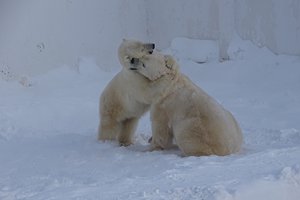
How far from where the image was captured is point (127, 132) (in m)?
5.73

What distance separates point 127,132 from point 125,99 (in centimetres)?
39

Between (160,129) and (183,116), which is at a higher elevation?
(183,116)

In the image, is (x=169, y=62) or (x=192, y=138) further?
(x=169, y=62)

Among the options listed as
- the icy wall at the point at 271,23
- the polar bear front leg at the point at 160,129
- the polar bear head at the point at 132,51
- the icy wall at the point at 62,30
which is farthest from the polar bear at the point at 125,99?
the icy wall at the point at 271,23

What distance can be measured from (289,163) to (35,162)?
6.72ft

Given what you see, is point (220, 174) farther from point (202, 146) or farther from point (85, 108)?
point (85, 108)

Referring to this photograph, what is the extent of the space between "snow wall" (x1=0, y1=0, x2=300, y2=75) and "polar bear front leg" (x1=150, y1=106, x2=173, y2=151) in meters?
3.45

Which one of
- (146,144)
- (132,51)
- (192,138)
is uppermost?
(132,51)

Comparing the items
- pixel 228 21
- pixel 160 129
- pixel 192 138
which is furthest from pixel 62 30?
pixel 192 138

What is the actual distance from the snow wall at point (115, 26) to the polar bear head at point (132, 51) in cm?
318

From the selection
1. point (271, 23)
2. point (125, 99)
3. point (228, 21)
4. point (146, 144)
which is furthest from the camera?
point (228, 21)

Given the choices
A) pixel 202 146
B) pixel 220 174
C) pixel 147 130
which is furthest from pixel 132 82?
pixel 220 174

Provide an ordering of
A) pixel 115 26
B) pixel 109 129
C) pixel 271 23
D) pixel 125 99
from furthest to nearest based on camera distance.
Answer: pixel 115 26 → pixel 271 23 → pixel 109 129 → pixel 125 99

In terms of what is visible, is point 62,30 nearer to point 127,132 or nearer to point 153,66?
point 127,132
